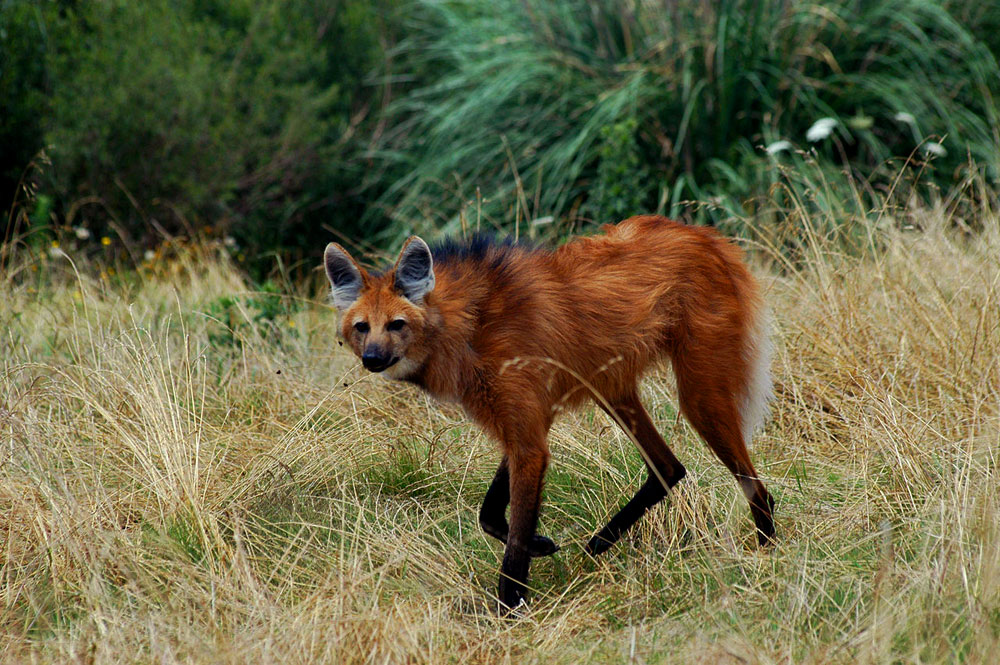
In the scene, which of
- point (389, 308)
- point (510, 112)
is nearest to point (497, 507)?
point (389, 308)

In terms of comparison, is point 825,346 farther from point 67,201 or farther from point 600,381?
point 67,201

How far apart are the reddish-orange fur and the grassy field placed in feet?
0.90

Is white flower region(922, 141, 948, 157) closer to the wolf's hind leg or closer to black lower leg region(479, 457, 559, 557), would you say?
the wolf's hind leg

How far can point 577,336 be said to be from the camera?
10.3 feet

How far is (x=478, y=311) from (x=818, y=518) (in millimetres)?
1278

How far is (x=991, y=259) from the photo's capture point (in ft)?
14.0

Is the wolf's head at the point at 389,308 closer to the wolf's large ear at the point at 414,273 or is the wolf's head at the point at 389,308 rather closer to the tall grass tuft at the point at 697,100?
the wolf's large ear at the point at 414,273

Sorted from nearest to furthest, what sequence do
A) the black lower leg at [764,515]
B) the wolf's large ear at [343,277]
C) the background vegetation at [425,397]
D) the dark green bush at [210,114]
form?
the background vegetation at [425,397], the wolf's large ear at [343,277], the black lower leg at [764,515], the dark green bush at [210,114]

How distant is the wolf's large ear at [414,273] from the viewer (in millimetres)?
2908

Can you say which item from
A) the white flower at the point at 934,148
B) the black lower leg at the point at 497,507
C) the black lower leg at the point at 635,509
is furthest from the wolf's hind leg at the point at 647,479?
the white flower at the point at 934,148

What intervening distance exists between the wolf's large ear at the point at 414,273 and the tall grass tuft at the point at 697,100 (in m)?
3.53

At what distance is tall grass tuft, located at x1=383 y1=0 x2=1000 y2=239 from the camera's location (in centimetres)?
675

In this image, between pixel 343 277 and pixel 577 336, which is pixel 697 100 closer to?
pixel 577 336

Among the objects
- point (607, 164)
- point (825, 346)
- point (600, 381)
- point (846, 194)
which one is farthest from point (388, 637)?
point (846, 194)
